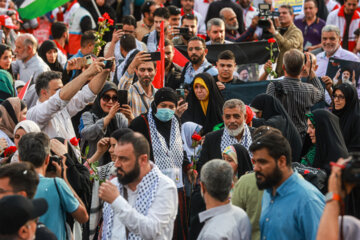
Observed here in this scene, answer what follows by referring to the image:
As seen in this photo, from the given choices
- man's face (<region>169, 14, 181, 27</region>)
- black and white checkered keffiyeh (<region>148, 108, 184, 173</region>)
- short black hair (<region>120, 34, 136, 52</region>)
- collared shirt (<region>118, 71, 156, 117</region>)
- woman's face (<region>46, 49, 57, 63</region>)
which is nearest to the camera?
black and white checkered keffiyeh (<region>148, 108, 184, 173</region>)

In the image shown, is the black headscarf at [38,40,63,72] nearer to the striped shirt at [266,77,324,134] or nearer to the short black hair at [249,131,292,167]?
the striped shirt at [266,77,324,134]

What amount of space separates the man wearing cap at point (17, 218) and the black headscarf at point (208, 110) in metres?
4.62

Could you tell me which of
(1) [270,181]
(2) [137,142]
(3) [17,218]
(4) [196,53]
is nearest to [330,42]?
(4) [196,53]

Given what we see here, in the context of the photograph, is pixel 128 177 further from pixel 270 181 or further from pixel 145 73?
pixel 145 73

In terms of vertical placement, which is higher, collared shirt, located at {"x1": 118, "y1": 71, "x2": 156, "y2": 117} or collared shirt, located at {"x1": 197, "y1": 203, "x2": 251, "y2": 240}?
collared shirt, located at {"x1": 197, "y1": 203, "x2": 251, "y2": 240}

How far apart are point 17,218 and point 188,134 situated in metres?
4.43

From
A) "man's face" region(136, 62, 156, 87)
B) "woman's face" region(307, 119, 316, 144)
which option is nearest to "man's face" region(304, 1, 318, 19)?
"man's face" region(136, 62, 156, 87)

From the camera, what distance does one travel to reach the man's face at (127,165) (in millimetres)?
5555

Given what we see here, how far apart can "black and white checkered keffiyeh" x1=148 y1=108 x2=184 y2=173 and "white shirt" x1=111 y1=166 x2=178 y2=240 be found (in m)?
1.94

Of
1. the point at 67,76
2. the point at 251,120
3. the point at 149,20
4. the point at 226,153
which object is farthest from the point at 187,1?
the point at 226,153

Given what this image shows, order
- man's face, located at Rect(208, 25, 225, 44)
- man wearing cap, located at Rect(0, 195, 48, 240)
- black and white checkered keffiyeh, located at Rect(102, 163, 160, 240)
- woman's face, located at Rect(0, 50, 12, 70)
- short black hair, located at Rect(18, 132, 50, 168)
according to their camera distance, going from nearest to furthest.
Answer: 1. man wearing cap, located at Rect(0, 195, 48, 240)
2. black and white checkered keffiyeh, located at Rect(102, 163, 160, 240)
3. short black hair, located at Rect(18, 132, 50, 168)
4. woman's face, located at Rect(0, 50, 12, 70)
5. man's face, located at Rect(208, 25, 225, 44)

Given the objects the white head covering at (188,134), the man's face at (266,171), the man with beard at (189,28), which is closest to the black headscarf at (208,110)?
the white head covering at (188,134)

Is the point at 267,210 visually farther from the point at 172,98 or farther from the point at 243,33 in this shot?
the point at 243,33

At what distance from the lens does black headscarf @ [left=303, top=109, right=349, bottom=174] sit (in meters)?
7.35
